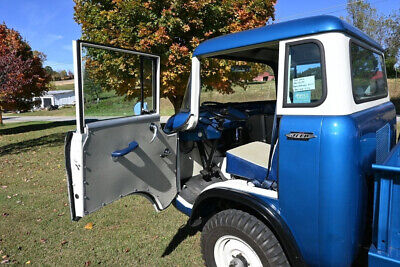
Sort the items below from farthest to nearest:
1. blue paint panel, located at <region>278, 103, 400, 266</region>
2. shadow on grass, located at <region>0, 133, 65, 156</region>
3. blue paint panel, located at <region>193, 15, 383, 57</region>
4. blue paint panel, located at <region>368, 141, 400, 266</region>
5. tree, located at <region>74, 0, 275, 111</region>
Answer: shadow on grass, located at <region>0, 133, 65, 156</region> → tree, located at <region>74, 0, 275, 111</region> → blue paint panel, located at <region>193, 15, 383, 57</region> → blue paint panel, located at <region>278, 103, 400, 266</region> → blue paint panel, located at <region>368, 141, 400, 266</region>

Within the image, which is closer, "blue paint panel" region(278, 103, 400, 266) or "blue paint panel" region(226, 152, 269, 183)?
"blue paint panel" region(278, 103, 400, 266)

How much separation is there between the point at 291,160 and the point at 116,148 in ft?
4.86

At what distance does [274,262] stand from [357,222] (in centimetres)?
64

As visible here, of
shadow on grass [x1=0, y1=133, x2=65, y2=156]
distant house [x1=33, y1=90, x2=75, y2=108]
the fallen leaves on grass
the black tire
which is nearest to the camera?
the black tire

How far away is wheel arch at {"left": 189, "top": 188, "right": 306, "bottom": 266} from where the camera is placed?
77.1 inches

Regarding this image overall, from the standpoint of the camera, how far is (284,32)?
6.69 feet

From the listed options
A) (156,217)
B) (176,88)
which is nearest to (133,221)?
(156,217)

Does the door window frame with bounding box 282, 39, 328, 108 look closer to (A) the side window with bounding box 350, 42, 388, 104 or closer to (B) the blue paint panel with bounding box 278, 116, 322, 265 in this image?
(B) the blue paint panel with bounding box 278, 116, 322, 265

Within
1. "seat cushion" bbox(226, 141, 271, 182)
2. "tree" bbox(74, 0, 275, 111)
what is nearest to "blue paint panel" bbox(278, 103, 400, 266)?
"seat cushion" bbox(226, 141, 271, 182)

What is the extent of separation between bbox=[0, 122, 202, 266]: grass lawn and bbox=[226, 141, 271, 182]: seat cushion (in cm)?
114

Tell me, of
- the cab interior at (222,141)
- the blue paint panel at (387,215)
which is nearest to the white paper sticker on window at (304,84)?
the blue paint panel at (387,215)

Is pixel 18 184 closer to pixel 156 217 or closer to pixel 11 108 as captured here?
pixel 156 217

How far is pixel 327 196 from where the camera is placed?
1.77 meters

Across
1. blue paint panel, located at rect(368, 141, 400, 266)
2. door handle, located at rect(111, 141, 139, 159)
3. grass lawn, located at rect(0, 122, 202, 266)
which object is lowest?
grass lawn, located at rect(0, 122, 202, 266)
